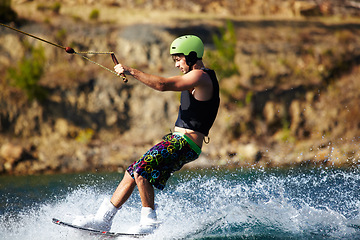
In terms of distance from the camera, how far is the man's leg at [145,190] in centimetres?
462

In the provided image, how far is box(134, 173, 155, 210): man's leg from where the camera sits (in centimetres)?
462

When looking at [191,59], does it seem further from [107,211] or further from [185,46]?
[107,211]

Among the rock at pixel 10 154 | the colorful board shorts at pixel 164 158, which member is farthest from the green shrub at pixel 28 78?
the colorful board shorts at pixel 164 158

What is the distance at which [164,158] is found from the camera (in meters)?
4.64

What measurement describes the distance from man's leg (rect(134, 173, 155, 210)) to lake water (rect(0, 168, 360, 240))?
340mm

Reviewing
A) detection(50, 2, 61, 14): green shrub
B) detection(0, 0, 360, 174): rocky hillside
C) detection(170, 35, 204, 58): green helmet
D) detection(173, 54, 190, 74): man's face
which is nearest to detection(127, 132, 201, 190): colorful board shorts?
detection(173, 54, 190, 74): man's face

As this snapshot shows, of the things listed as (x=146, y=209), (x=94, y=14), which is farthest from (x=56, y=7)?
(x=146, y=209)

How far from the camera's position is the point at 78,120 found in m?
13.0

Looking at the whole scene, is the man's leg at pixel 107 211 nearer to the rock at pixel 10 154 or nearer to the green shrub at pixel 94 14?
the rock at pixel 10 154

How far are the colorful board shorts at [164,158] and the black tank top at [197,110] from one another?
6.3 inches

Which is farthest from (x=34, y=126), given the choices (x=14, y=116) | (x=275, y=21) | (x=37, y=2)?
(x=275, y=21)

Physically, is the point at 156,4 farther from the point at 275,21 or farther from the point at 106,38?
the point at 275,21

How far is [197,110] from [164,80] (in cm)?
61

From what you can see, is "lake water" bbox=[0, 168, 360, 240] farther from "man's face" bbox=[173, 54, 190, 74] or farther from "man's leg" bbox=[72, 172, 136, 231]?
"man's face" bbox=[173, 54, 190, 74]
